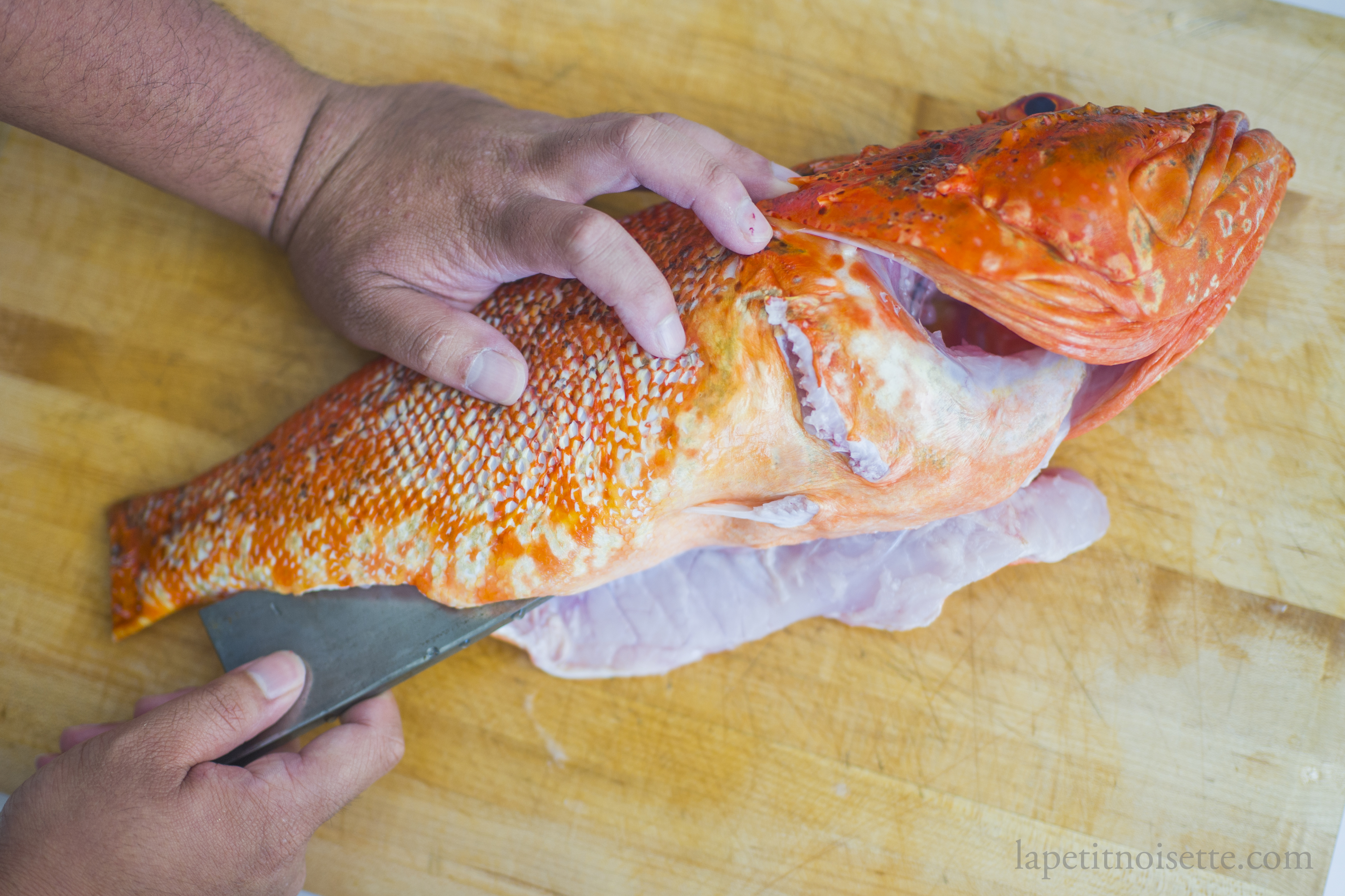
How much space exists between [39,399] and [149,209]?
0.52m

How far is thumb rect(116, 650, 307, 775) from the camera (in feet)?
4.80

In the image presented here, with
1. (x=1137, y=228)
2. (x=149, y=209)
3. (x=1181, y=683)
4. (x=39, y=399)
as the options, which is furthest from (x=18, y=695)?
(x=1181, y=683)

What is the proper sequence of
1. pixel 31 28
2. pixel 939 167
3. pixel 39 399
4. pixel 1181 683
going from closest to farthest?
1. pixel 939 167
2. pixel 31 28
3. pixel 1181 683
4. pixel 39 399

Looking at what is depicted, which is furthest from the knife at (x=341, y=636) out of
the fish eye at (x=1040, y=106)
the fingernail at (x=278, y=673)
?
the fish eye at (x=1040, y=106)

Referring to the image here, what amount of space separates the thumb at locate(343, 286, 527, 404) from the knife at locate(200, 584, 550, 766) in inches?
17.0

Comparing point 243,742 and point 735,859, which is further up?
point 243,742

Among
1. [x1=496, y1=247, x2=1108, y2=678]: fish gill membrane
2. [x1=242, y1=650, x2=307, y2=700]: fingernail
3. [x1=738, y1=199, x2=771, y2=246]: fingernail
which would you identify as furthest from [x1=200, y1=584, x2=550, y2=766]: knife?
[x1=738, y1=199, x2=771, y2=246]: fingernail

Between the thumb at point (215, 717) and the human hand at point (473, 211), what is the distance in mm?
683

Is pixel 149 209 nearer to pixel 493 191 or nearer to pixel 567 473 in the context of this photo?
pixel 493 191

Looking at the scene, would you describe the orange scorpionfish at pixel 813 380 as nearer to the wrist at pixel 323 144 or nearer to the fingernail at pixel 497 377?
the fingernail at pixel 497 377

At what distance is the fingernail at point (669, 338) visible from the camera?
129cm

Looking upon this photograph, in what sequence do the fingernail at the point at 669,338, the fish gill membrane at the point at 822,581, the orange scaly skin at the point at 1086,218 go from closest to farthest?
the orange scaly skin at the point at 1086,218 < the fingernail at the point at 669,338 < the fish gill membrane at the point at 822,581

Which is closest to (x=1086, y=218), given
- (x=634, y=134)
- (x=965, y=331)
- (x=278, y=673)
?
(x=965, y=331)

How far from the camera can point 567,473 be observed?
1377 millimetres
